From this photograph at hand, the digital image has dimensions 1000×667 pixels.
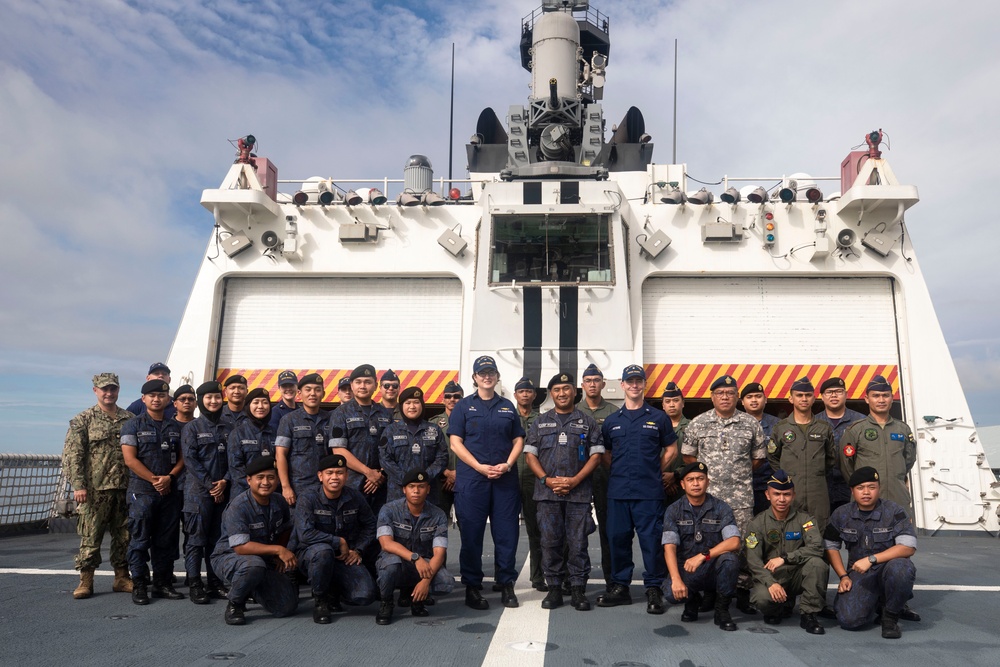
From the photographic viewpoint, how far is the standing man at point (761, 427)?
211 inches

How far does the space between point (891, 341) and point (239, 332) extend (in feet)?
27.4

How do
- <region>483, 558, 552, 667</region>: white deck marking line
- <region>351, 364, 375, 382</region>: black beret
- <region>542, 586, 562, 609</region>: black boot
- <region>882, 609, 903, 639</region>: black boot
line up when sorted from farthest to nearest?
<region>351, 364, 375, 382</region>: black beret → <region>542, 586, 562, 609</region>: black boot → <region>882, 609, 903, 639</region>: black boot → <region>483, 558, 552, 667</region>: white deck marking line

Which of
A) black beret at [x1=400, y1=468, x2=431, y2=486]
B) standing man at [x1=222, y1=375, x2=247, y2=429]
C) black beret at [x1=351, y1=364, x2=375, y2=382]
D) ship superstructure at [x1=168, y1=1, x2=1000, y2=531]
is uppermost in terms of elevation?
ship superstructure at [x1=168, y1=1, x2=1000, y2=531]

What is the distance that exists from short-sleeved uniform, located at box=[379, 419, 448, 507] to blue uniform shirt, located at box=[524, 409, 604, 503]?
685mm

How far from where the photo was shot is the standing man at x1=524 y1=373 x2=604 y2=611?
195 inches

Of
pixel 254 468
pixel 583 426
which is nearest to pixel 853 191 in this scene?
pixel 583 426

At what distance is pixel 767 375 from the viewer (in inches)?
359

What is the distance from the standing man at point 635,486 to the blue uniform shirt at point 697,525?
21cm

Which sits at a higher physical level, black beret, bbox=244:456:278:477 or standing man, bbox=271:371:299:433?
standing man, bbox=271:371:299:433

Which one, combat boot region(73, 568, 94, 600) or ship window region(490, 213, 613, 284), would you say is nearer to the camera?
combat boot region(73, 568, 94, 600)

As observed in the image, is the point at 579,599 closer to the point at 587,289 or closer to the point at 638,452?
the point at 638,452

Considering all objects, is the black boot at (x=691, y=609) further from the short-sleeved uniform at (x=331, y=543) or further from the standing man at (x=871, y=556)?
the short-sleeved uniform at (x=331, y=543)

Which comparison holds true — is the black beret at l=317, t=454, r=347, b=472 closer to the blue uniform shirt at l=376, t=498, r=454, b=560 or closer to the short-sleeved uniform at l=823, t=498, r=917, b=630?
the blue uniform shirt at l=376, t=498, r=454, b=560

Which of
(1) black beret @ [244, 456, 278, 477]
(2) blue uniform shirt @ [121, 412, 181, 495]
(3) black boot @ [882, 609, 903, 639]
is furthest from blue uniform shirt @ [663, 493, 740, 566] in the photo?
(2) blue uniform shirt @ [121, 412, 181, 495]
